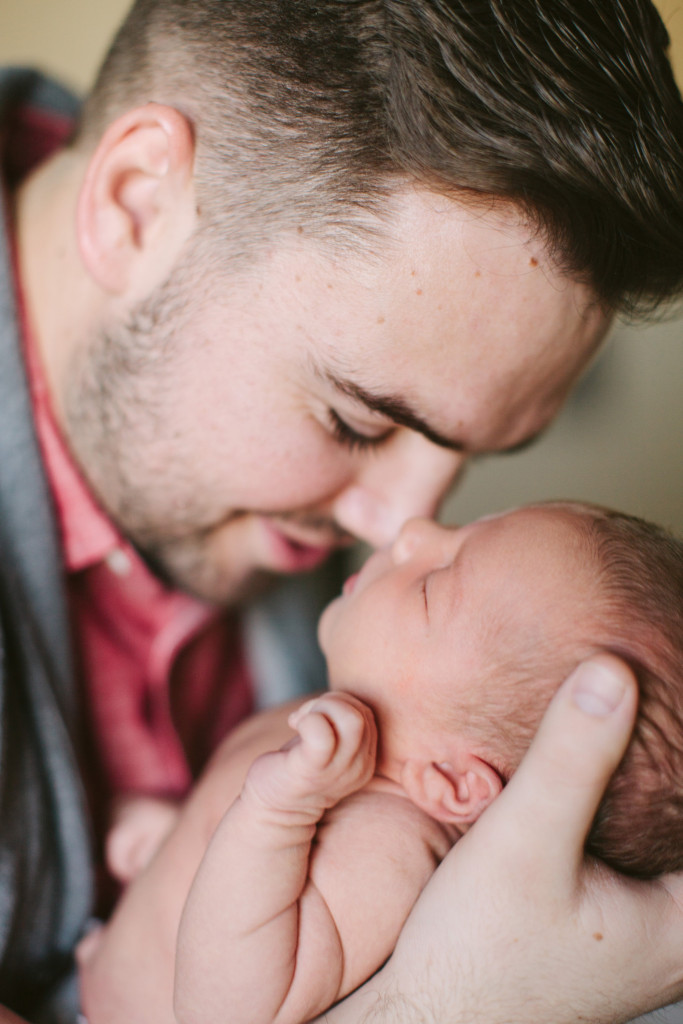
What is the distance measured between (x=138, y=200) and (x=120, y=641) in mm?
779

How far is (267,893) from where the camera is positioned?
2.42 ft

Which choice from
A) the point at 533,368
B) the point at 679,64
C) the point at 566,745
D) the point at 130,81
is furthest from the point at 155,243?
the point at 679,64

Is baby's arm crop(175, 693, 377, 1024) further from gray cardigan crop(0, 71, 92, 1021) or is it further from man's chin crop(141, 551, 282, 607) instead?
man's chin crop(141, 551, 282, 607)

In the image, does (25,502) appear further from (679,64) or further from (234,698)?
(679,64)

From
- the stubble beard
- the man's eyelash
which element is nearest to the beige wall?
the stubble beard

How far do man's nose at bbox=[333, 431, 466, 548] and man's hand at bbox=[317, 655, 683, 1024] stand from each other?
1.61ft

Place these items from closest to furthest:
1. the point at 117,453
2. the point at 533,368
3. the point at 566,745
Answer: the point at 566,745 < the point at 533,368 < the point at 117,453

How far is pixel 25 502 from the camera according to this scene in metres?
1.09

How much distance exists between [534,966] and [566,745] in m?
0.25

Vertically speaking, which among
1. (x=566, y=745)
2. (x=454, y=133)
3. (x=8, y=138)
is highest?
(x=454, y=133)

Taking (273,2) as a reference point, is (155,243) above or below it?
below

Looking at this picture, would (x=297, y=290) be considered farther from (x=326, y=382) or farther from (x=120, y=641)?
(x=120, y=641)

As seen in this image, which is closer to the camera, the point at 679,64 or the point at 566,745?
the point at 566,745

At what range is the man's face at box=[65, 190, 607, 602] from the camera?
33.9 inches
